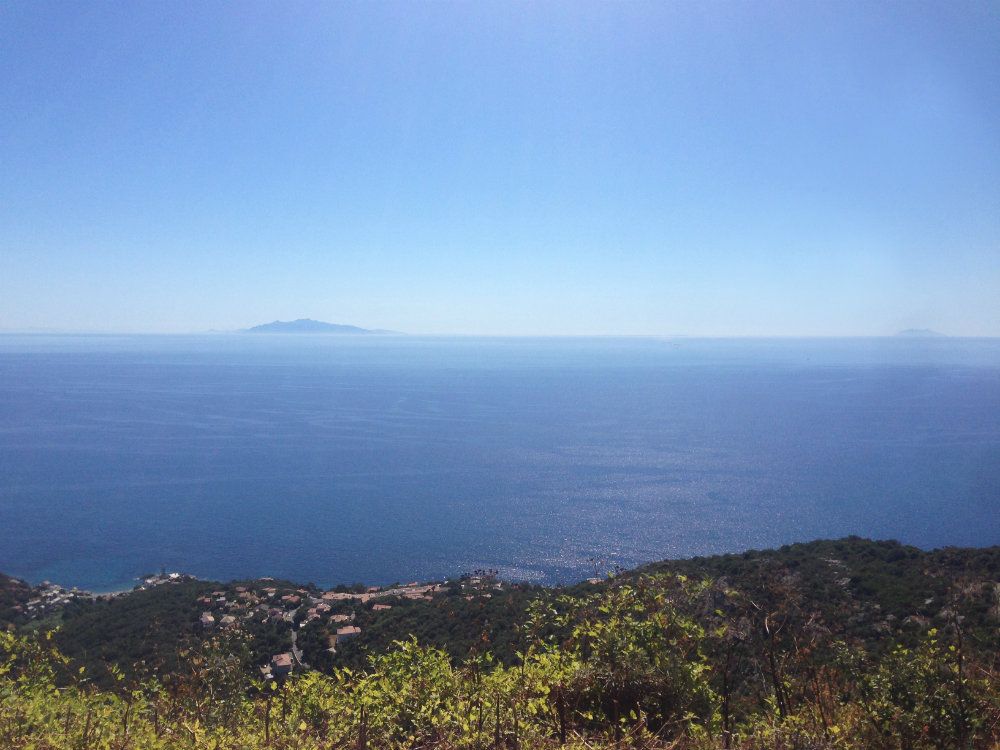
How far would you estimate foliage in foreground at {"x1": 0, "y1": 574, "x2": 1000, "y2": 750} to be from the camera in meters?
2.43

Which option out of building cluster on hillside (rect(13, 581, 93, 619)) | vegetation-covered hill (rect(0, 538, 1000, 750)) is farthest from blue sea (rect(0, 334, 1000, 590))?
vegetation-covered hill (rect(0, 538, 1000, 750))

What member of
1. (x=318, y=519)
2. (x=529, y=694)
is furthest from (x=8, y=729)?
(x=318, y=519)

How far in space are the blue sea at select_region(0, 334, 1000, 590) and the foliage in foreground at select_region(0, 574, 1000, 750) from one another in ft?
84.4

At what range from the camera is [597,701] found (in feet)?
9.14

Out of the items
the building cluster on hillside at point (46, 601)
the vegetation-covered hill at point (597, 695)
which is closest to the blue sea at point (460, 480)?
the building cluster on hillside at point (46, 601)

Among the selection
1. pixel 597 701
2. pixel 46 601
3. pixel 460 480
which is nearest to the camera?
pixel 597 701

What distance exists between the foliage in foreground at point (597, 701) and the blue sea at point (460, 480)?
84.4 feet

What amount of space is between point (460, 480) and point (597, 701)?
136ft

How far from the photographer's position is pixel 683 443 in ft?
185

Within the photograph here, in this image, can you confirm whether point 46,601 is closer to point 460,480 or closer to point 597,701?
point 597,701

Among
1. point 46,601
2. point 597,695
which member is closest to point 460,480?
point 46,601

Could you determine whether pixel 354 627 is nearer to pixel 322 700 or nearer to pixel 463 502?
pixel 322 700

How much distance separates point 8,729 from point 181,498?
1626 inches

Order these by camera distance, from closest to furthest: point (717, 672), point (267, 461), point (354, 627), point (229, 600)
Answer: point (717, 672)
point (354, 627)
point (229, 600)
point (267, 461)
